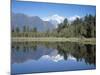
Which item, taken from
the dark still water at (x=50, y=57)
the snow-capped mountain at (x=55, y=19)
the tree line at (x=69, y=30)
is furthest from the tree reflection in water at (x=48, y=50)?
the snow-capped mountain at (x=55, y=19)

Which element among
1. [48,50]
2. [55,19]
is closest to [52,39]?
[48,50]

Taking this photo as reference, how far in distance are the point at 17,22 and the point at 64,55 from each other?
2.81 feet

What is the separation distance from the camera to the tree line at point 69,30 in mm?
2477

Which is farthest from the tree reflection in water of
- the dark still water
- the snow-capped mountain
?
the snow-capped mountain

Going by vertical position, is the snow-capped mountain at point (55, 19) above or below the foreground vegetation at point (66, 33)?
above

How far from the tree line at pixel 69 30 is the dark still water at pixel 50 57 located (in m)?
0.14

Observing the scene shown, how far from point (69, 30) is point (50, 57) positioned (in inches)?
20.2

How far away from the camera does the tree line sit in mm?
2477

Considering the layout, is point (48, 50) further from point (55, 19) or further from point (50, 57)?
point (55, 19)

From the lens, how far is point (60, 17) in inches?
106

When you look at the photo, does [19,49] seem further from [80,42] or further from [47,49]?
[80,42]

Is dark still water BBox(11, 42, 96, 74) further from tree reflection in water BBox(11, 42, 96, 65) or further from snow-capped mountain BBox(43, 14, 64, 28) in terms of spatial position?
snow-capped mountain BBox(43, 14, 64, 28)

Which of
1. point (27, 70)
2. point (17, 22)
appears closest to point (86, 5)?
point (17, 22)

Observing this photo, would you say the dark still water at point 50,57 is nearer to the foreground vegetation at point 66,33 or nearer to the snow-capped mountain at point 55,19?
the foreground vegetation at point 66,33
